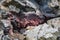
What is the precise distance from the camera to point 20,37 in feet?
24.3

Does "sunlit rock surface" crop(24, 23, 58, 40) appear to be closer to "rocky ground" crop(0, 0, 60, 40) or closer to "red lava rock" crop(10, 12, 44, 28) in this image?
"rocky ground" crop(0, 0, 60, 40)

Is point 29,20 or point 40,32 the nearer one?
point 40,32

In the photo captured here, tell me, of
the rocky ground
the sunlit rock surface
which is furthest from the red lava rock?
the sunlit rock surface

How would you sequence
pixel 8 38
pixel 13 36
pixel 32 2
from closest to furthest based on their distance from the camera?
pixel 8 38, pixel 13 36, pixel 32 2

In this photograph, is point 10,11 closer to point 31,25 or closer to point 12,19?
point 12,19

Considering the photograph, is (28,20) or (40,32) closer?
(40,32)

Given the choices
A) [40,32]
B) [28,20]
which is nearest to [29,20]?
[28,20]

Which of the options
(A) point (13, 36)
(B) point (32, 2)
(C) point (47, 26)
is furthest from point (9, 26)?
(B) point (32, 2)

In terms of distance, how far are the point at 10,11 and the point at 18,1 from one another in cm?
88

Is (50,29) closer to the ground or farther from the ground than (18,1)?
closer to the ground

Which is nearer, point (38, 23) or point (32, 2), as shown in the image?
point (38, 23)

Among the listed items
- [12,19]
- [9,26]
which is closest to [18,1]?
[12,19]

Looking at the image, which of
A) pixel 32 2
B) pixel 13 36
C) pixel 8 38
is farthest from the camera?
pixel 32 2

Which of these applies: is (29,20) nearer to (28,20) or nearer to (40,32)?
(28,20)
